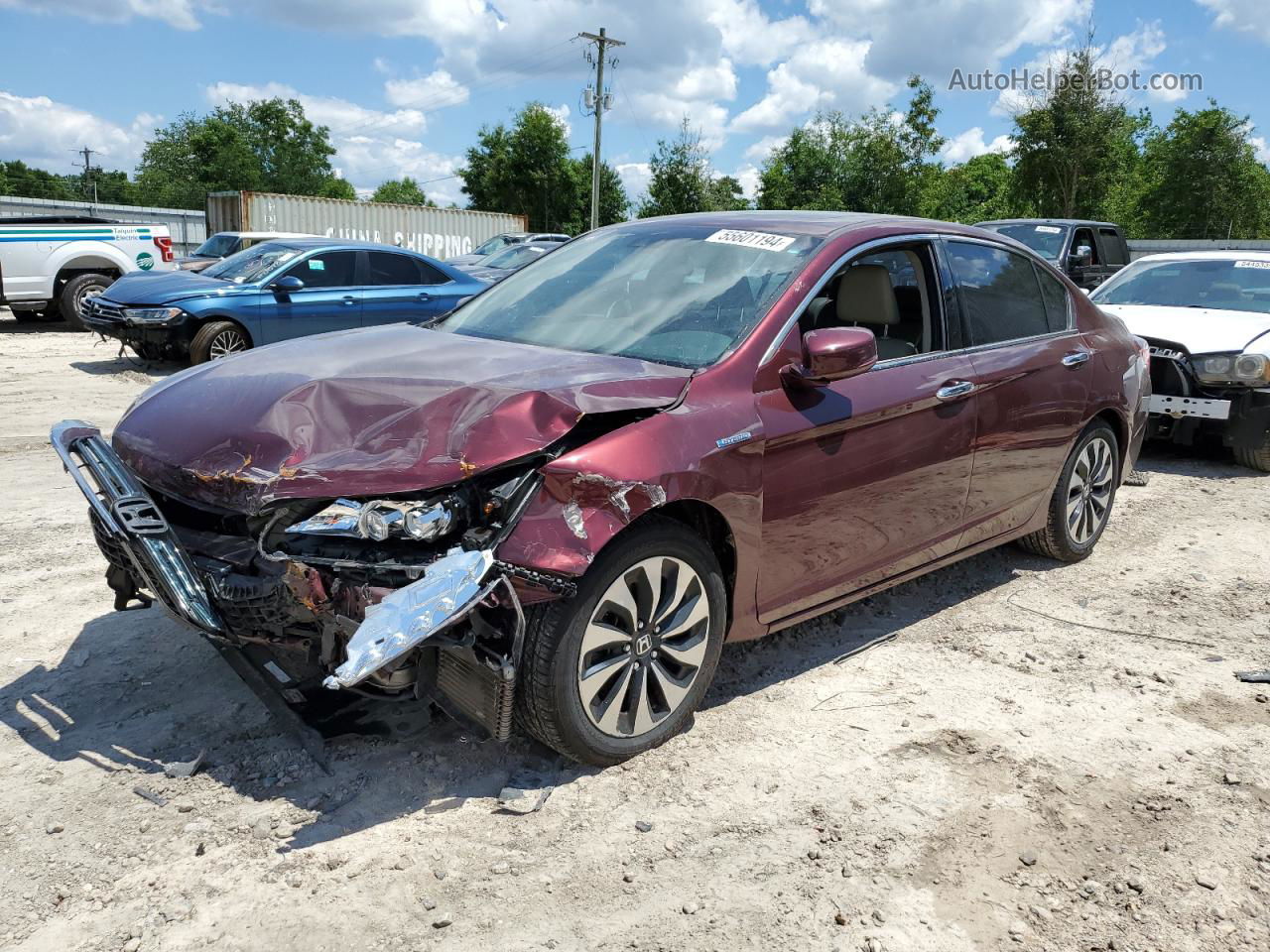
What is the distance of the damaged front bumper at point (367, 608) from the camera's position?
263 cm

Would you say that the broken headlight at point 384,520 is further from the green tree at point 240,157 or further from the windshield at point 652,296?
the green tree at point 240,157

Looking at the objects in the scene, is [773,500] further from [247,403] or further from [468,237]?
[468,237]

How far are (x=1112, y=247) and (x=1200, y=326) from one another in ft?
23.5

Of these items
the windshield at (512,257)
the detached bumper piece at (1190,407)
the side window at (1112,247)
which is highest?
the side window at (1112,247)

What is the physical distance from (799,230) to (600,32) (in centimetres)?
4559

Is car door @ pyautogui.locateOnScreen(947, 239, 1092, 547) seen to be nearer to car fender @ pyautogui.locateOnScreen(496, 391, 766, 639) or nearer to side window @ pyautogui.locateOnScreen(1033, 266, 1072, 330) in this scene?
side window @ pyautogui.locateOnScreen(1033, 266, 1072, 330)

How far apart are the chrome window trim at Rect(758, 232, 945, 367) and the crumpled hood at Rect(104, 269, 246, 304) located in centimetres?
870

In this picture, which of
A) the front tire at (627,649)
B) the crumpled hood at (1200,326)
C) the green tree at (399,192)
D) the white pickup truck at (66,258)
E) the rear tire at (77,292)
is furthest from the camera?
the green tree at (399,192)

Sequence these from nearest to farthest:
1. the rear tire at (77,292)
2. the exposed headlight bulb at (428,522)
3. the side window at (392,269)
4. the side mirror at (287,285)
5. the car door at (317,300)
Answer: the exposed headlight bulb at (428,522), the side mirror at (287,285), the car door at (317,300), the side window at (392,269), the rear tire at (77,292)

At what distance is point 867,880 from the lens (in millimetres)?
2799

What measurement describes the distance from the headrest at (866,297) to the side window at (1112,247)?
456 inches

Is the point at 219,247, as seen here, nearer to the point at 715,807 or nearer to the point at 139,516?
the point at 139,516

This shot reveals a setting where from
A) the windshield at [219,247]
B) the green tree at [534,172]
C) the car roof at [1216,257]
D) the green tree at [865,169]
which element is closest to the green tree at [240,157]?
the green tree at [534,172]

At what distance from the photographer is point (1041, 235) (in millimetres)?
13320
